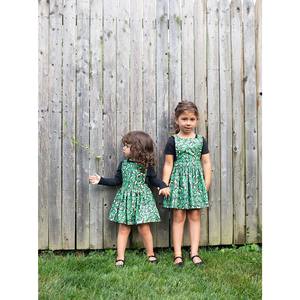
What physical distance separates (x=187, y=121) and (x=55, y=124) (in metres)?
1.54

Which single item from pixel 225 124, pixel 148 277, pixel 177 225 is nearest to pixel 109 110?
pixel 225 124

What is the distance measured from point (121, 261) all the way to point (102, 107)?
1.74 metres

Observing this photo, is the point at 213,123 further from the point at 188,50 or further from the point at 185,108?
the point at 188,50

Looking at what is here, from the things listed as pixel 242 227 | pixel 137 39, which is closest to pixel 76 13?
pixel 137 39

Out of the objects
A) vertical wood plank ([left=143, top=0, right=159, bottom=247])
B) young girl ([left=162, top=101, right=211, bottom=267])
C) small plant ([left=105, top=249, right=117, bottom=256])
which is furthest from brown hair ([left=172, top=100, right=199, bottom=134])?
small plant ([left=105, top=249, right=117, bottom=256])

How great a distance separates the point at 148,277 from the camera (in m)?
2.26

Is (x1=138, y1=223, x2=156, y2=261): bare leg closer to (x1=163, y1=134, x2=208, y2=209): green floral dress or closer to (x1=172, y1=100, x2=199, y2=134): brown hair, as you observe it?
(x1=163, y1=134, x2=208, y2=209): green floral dress

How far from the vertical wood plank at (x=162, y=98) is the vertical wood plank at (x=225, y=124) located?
0.69 m

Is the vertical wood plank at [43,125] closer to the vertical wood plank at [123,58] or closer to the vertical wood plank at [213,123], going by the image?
the vertical wood plank at [123,58]

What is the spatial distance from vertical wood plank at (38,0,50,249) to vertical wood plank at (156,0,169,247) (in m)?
1.31

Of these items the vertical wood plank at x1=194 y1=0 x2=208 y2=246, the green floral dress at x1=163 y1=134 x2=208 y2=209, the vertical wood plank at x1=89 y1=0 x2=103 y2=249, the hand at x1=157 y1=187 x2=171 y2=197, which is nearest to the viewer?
the hand at x1=157 y1=187 x2=171 y2=197

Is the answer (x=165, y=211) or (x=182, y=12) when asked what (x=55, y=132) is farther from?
(x=182, y=12)

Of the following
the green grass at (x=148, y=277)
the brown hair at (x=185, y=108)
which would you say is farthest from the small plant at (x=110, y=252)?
the brown hair at (x=185, y=108)

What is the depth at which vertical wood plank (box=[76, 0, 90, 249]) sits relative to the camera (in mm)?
2898
